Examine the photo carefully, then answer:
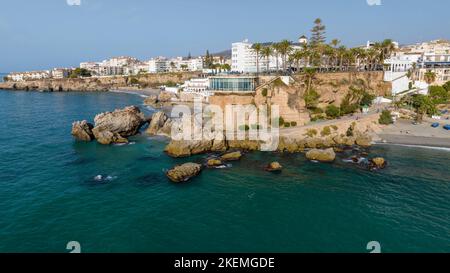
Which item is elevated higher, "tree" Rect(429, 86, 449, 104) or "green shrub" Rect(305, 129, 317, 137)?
"tree" Rect(429, 86, 449, 104)

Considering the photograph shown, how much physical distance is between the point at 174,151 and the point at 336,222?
2814cm

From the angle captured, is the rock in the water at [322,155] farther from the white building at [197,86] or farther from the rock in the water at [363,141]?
the white building at [197,86]

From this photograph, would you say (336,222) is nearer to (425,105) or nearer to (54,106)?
(425,105)

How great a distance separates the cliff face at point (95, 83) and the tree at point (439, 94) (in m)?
120

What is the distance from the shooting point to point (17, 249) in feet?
82.1

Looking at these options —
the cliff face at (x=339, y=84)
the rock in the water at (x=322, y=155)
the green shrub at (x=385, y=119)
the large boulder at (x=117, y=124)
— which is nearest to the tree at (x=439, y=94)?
the cliff face at (x=339, y=84)

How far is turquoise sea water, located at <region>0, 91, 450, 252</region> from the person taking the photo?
85.4ft

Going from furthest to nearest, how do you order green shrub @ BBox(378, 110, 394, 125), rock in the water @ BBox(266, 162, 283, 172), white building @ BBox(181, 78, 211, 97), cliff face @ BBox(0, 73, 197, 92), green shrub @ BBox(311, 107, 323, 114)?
cliff face @ BBox(0, 73, 197, 92)
white building @ BBox(181, 78, 211, 97)
green shrub @ BBox(311, 107, 323, 114)
green shrub @ BBox(378, 110, 394, 125)
rock in the water @ BBox(266, 162, 283, 172)

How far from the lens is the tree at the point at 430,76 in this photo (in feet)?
308

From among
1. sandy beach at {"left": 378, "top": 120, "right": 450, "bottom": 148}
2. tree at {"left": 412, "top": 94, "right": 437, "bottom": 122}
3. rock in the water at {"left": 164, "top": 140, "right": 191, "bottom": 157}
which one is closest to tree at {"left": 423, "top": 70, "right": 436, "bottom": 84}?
tree at {"left": 412, "top": 94, "right": 437, "bottom": 122}

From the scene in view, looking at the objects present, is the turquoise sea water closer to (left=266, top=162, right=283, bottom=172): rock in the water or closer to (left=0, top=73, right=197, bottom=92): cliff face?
(left=266, top=162, right=283, bottom=172): rock in the water

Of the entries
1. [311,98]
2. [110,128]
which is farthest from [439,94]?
[110,128]

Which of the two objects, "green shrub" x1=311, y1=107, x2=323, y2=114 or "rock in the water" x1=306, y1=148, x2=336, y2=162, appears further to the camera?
"green shrub" x1=311, y1=107, x2=323, y2=114
